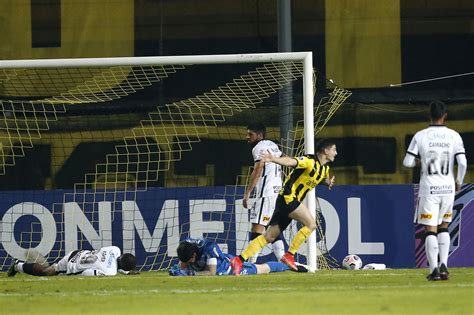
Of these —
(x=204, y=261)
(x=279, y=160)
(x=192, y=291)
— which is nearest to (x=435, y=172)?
(x=279, y=160)

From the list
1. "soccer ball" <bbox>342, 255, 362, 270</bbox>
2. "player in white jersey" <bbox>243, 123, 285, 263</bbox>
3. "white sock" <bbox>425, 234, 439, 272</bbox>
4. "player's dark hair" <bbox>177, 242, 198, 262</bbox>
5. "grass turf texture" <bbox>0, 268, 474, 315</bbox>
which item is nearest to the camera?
"grass turf texture" <bbox>0, 268, 474, 315</bbox>

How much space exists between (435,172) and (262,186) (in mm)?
3613

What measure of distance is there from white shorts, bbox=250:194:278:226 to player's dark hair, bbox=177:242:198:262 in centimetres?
187

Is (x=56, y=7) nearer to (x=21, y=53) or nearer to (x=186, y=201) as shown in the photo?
(x=21, y=53)

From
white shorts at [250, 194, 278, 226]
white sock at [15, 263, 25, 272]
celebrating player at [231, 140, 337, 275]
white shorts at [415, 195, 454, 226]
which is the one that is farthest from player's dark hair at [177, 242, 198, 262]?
white shorts at [415, 195, 454, 226]

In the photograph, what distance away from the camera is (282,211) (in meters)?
14.3

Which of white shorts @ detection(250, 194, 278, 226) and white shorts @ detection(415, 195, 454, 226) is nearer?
white shorts @ detection(415, 195, 454, 226)

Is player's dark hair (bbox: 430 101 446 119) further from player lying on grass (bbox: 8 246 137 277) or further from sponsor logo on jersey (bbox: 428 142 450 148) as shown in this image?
player lying on grass (bbox: 8 246 137 277)

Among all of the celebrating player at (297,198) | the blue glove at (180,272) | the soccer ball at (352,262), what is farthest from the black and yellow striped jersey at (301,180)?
the soccer ball at (352,262)

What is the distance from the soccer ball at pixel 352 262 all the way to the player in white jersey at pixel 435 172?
3.64m

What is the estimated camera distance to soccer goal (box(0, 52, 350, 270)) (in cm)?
1716

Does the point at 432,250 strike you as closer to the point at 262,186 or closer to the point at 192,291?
the point at 192,291

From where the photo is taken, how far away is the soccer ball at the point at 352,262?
16234 mm

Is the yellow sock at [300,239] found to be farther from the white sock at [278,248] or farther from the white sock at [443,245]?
the white sock at [443,245]
